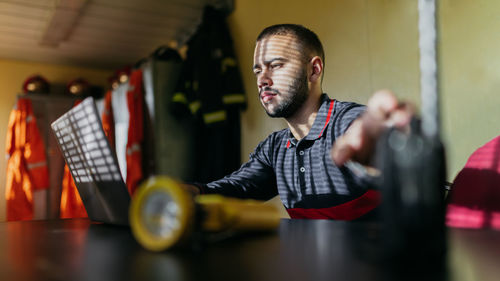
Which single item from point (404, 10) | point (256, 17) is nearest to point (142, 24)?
point (256, 17)

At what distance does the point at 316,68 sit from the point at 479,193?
77cm

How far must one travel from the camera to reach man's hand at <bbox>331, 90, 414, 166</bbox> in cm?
41

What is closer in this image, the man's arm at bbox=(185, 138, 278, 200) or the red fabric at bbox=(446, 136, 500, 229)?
the red fabric at bbox=(446, 136, 500, 229)

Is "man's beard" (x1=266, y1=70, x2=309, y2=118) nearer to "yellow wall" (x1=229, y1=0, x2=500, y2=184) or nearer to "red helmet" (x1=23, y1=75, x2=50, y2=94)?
"yellow wall" (x1=229, y1=0, x2=500, y2=184)

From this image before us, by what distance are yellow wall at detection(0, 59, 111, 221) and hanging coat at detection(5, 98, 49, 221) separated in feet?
2.22

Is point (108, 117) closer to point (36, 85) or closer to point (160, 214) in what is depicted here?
point (36, 85)

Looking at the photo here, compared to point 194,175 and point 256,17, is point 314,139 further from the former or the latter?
point 194,175

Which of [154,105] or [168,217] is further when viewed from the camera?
[154,105]

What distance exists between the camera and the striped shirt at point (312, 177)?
1.21 meters

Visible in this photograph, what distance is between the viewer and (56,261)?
520mm

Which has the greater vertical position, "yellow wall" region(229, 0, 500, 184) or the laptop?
"yellow wall" region(229, 0, 500, 184)

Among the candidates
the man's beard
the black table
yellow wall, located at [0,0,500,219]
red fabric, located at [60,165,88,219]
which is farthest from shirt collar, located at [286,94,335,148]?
red fabric, located at [60,165,88,219]

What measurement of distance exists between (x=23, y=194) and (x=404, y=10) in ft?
13.2

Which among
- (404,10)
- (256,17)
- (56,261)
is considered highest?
(256,17)
